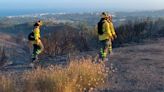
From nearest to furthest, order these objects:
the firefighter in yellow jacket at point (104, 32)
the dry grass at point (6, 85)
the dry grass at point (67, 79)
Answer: the dry grass at point (6, 85) → the dry grass at point (67, 79) → the firefighter in yellow jacket at point (104, 32)

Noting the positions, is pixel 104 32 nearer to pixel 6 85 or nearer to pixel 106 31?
pixel 106 31

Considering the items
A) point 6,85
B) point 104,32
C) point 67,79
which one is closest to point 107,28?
point 104,32

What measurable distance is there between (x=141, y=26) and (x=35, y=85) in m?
23.2

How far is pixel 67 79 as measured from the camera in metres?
14.4

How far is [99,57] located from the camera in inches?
857

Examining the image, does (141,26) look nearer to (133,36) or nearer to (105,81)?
(133,36)

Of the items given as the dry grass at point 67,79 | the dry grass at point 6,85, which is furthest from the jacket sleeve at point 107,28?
the dry grass at point 6,85

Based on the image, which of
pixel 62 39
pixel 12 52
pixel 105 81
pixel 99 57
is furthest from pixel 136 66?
pixel 12 52

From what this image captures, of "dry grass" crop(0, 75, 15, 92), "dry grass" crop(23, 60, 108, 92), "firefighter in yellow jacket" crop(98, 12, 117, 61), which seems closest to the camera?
"dry grass" crop(0, 75, 15, 92)

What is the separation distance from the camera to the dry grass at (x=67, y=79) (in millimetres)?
14195

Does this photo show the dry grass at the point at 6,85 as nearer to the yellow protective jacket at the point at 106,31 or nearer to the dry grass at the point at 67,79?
the dry grass at the point at 67,79

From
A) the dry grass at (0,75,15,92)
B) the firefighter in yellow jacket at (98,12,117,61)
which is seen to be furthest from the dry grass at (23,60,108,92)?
the firefighter in yellow jacket at (98,12,117,61)

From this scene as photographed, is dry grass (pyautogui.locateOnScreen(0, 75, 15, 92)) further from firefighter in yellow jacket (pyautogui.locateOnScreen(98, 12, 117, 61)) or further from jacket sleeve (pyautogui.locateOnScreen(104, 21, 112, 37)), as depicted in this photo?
jacket sleeve (pyautogui.locateOnScreen(104, 21, 112, 37))

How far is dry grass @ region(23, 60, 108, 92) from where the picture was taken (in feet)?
46.6
